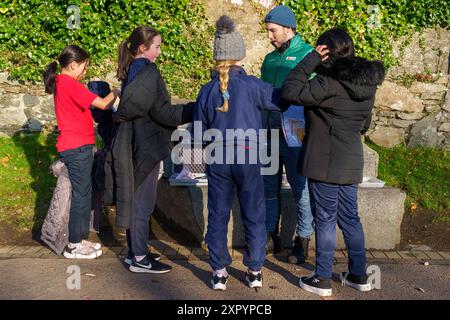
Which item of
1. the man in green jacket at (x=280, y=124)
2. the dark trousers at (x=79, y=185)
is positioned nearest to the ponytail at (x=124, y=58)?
the dark trousers at (x=79, y=185)

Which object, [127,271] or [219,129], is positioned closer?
[219,129]

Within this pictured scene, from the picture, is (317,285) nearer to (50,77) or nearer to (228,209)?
(228,209)

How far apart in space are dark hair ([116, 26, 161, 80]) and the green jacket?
0.98m

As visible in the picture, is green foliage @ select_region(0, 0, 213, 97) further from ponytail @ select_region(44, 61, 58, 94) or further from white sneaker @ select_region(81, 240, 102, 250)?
white sneaker @ select_region(81, 240, 102, 250)

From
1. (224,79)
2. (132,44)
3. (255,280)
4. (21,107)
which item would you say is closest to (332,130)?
(224,79)

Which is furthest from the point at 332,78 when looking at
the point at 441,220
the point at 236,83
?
the point at 441,220

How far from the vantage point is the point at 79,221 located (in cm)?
459

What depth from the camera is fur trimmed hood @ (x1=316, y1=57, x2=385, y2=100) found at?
3.56 meters

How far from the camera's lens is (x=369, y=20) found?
308 inches

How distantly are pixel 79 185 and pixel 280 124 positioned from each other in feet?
5.69

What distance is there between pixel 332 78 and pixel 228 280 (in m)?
1.67

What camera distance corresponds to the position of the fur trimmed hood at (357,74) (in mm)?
3559

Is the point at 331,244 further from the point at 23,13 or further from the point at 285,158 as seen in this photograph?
the point at 23,13

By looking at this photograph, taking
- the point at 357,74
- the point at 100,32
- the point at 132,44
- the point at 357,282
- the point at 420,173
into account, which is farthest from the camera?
the point at 100,32
